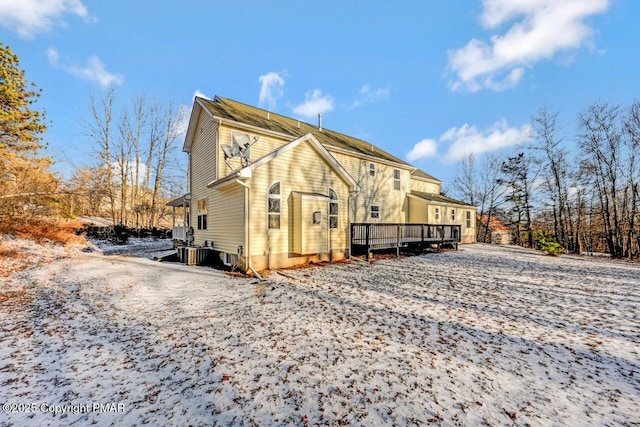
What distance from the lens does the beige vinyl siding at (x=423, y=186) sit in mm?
22316

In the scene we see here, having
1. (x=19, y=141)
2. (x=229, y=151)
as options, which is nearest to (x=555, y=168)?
(x=229, y=151)

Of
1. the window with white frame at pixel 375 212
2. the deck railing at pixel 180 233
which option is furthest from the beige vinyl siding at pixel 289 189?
the deck railing at pixel 180 233

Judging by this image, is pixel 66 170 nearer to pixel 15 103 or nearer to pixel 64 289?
pixel 15 103

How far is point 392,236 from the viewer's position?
12.9 metres

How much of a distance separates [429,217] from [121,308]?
18296 millimetres

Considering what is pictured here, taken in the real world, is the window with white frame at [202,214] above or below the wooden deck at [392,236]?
above

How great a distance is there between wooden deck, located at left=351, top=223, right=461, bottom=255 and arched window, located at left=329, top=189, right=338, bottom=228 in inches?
47.9

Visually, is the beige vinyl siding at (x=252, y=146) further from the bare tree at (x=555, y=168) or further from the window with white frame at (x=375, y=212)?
the bare tree at (x=555, y=168)

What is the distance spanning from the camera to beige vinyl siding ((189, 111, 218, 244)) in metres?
11.1

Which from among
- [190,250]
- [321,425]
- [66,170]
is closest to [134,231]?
[66,170]

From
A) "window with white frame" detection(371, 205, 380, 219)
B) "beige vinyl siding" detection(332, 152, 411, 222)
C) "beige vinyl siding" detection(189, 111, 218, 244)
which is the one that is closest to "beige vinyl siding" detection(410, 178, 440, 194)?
"beige vinyl siding" detection(332, 152, 411, 222)

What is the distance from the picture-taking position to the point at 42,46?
1298cm

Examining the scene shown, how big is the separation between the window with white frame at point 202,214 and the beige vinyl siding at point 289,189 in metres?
4.58

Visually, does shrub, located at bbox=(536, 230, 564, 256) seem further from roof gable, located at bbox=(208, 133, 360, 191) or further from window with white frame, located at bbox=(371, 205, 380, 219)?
roof gable, located at bbox=(208, 133, 360, 191)
